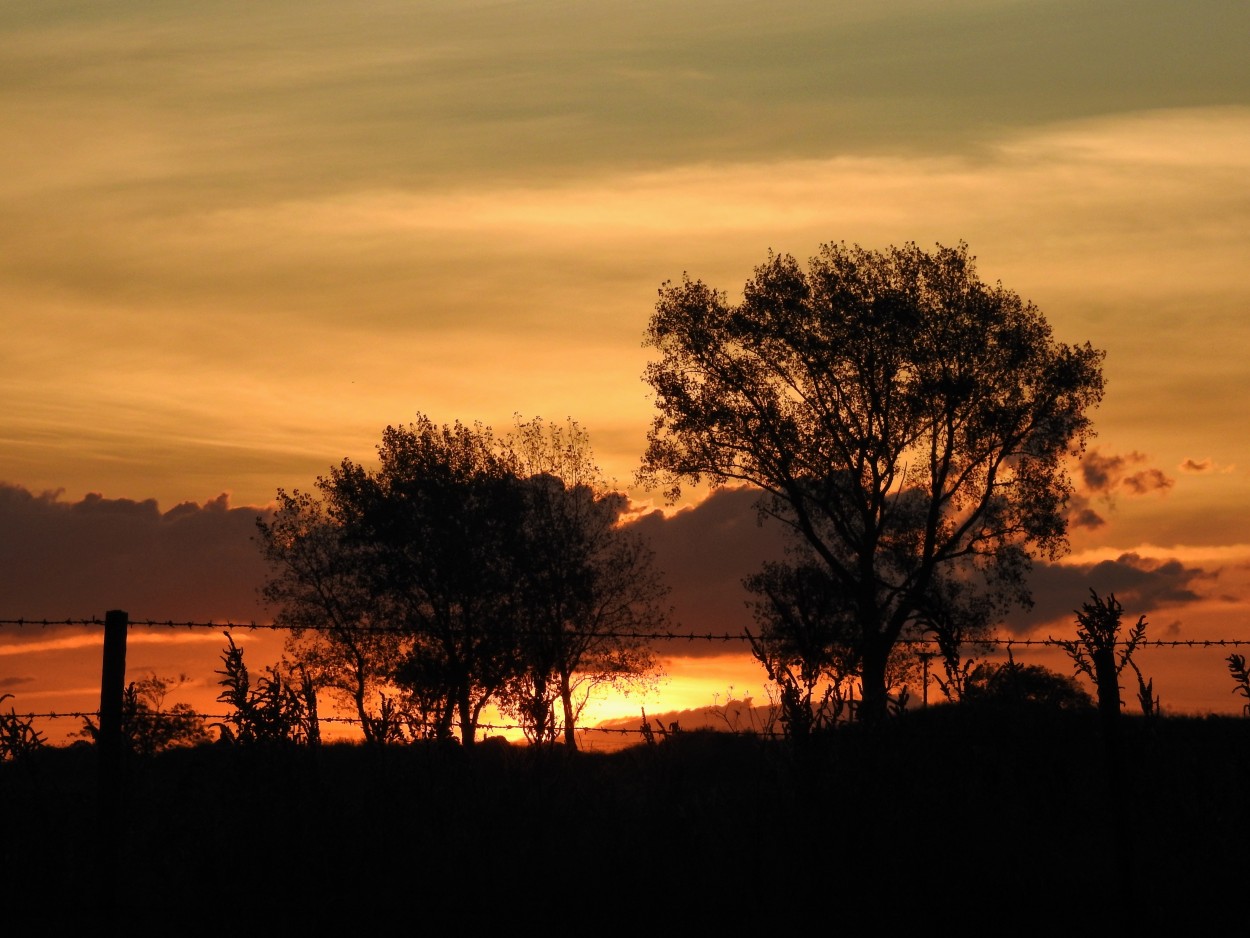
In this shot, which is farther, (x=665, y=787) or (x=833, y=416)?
(x=833, y=416)

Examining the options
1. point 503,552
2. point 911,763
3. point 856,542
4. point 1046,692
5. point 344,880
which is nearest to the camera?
point 344,880

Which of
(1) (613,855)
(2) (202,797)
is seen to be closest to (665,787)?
(1) (613,855)

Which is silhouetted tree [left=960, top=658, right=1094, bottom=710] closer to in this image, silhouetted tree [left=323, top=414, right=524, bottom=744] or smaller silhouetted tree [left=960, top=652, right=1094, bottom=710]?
smaller silhouetted tree [left=960, top=652, right=1094, bottom=710]

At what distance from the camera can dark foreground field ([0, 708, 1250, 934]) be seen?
936cm

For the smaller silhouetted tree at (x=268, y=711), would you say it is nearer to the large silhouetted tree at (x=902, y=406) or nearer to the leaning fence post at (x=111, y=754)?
the leaning fence post at (x=111, y=754)

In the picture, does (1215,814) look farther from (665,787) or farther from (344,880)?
(344,880)

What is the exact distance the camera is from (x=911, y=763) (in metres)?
10.8

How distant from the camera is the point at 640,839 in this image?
10430 mm

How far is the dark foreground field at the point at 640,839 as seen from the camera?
9359 millimetres

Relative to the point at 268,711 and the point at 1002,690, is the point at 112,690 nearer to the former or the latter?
the point at 268,711

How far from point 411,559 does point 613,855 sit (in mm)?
39013

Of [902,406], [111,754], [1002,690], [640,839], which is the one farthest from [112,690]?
[902,406]

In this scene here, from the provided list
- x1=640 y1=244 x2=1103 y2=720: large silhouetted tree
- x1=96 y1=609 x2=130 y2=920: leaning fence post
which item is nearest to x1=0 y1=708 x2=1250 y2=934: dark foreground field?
x1=96 y1=609 x2=130 y2=920: leaning fence post

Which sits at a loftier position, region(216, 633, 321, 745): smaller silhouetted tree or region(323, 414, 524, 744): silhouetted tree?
region(323, 414, 524, 744): silhouetted tree
